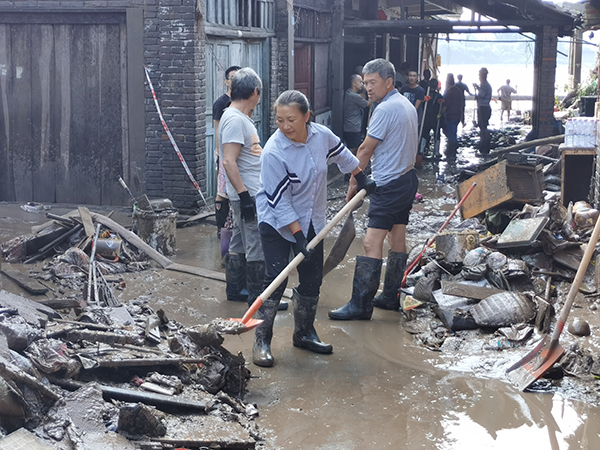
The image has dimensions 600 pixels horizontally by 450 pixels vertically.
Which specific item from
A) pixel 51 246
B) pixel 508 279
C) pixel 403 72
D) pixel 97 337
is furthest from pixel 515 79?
pixel 97 337

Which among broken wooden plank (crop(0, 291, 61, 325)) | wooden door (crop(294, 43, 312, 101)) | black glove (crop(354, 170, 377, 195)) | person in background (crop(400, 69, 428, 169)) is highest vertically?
wooden door (crop(294, 43, 312, 101))

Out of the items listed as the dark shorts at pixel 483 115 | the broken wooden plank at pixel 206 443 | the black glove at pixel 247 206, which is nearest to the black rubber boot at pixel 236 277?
the black glove at pixel 247 206

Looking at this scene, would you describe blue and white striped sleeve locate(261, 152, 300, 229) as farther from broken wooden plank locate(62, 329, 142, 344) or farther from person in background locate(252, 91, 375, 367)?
broken wooden plank locate(62, 329, 142, 344)

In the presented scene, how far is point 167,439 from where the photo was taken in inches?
140

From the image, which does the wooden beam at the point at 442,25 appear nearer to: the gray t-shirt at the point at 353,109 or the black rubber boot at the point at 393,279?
the gray t-shirt at the point at 353,109

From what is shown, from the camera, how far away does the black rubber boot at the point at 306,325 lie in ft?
16.6

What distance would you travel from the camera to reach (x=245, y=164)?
5.80 meters

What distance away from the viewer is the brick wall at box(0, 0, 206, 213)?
9148 millimetres

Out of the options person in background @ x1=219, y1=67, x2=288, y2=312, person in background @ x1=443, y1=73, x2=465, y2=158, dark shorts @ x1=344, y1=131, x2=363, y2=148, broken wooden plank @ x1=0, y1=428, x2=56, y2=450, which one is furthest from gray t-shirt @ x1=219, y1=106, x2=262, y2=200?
person in background @ x1=443, y1=73, x2=465, y2=158

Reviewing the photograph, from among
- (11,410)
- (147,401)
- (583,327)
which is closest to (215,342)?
(147,401)

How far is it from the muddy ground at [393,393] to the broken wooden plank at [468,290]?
381 millimetres

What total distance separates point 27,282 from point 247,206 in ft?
7.18

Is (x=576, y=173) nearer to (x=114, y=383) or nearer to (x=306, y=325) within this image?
(x=306, y=325)

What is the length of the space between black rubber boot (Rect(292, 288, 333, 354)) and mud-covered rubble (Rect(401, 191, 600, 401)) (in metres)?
0.81
